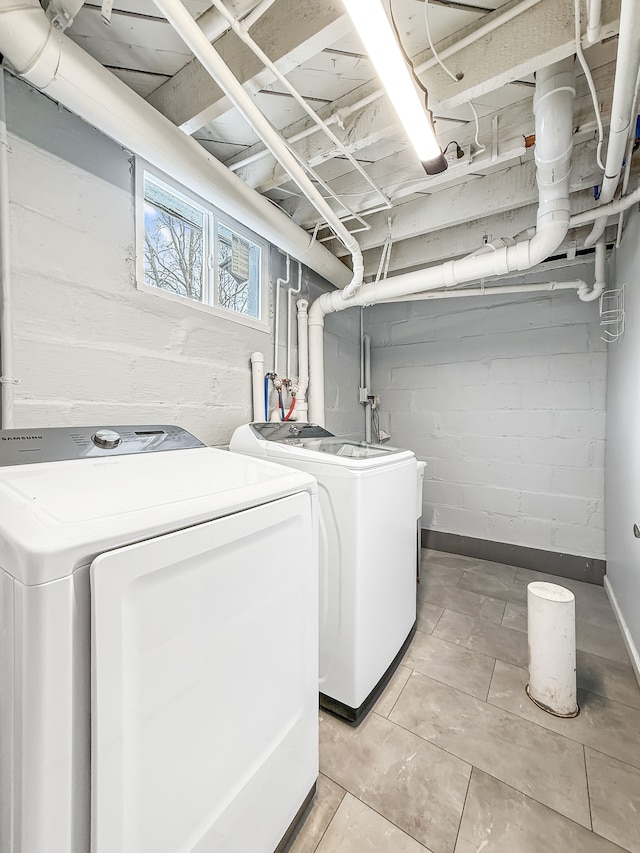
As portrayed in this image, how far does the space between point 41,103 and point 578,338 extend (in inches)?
127

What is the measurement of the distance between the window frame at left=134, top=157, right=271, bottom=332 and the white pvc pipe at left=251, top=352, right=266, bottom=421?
0.21m

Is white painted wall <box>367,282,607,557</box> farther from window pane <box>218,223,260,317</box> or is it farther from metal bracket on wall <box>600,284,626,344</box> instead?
window pane <box>218,223,260,317</box>

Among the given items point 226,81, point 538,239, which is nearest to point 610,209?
point 538,239

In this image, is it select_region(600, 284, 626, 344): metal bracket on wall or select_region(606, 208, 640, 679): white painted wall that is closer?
select_region(606, 208, 640, 679): white painted wall

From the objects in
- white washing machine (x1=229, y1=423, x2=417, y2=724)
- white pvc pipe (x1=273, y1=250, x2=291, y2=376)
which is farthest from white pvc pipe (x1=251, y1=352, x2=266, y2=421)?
white washing machine (x1=229, y1=423, x2=417, y2=724)

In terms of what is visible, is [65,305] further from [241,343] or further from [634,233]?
[634,233]

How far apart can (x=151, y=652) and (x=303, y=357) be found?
7.10 ft

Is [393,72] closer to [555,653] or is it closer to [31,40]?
[31,40]

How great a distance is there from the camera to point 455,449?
3113mm

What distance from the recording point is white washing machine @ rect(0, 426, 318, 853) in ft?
1.63

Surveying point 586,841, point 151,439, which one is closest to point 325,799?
point 586,841

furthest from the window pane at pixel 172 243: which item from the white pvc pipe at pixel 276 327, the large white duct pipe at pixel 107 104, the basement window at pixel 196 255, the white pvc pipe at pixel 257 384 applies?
the white pvc pipe at pixel 276 327

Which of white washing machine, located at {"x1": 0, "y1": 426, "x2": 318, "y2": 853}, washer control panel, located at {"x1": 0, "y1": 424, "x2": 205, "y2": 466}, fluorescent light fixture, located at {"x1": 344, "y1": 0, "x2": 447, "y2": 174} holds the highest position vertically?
fluorescent light fixture, located at {"x1": 344, "y1": 0, "x2": 447, "y2": 174}

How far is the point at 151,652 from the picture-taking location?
608 millimetres
